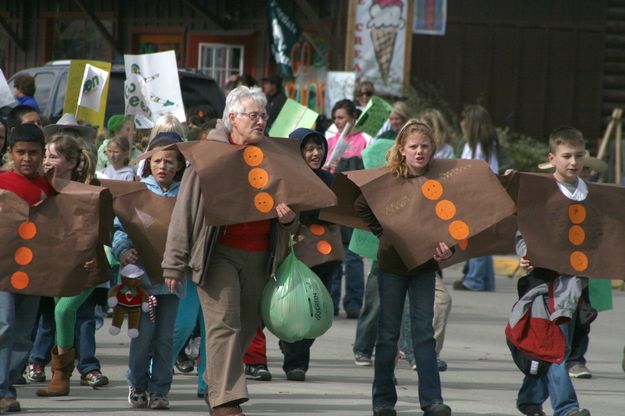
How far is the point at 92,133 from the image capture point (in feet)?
34.8

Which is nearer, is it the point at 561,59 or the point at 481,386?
the point at 481,386

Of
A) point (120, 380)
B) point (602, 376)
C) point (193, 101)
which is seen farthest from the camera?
point (193, 101)

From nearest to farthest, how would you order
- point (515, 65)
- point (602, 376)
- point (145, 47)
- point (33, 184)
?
1. point (33, 184)
2. point (602, 376)
3. point (515, 65)
4. point (145, 47)

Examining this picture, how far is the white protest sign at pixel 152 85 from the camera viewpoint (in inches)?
469

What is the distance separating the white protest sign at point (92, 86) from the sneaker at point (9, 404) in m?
4.56

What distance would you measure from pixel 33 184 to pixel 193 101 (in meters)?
8.68

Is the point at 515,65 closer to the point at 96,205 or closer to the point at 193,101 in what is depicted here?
the point at 193,101

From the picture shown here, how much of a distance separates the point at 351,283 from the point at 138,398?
486cm

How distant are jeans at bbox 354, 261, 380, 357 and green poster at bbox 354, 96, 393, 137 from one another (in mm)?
2458

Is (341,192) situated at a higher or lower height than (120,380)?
higher

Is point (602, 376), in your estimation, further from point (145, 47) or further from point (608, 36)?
point (145, 47)

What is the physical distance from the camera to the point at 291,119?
11.7 m

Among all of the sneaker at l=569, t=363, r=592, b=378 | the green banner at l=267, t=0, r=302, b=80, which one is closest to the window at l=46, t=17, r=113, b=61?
the green banner at l=267, t=0, r=302, b=80

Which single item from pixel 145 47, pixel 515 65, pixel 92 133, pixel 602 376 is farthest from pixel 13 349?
pixel 145 47
